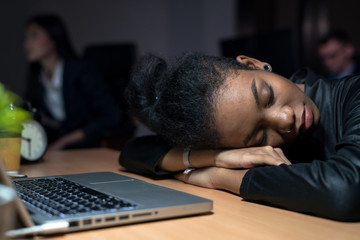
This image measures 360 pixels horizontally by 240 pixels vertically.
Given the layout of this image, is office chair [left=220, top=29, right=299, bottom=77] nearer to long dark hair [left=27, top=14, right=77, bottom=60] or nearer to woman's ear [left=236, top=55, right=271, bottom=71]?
woman's ear [left=236, top=55, right=271, bottom=71]

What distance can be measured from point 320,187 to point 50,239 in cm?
45

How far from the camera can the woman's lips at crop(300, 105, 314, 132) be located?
102 cm

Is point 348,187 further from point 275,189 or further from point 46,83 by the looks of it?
point 46,83

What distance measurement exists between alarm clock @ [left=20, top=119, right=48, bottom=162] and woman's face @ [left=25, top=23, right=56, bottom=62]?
4.92 feet

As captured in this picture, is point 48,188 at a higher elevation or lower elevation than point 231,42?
lower

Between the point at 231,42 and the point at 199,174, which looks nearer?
the point at 199,174

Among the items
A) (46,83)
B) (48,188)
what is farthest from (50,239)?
(46,83)

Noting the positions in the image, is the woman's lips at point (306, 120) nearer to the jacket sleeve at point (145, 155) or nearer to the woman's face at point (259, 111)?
the woman's face at point (259, 111)

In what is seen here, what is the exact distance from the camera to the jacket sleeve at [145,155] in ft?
3.61

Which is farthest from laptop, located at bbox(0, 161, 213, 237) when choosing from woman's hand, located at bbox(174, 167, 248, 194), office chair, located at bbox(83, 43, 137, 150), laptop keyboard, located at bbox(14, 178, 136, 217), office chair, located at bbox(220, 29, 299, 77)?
office chair, located at bbox(83, 43, 137, 150)

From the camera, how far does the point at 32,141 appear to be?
1366 millimetres

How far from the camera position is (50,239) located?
1.95 feet

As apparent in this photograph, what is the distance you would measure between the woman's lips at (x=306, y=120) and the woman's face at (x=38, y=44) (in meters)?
2.12

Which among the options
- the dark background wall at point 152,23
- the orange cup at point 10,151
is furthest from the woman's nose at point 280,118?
the dark background wall at point 152,23
